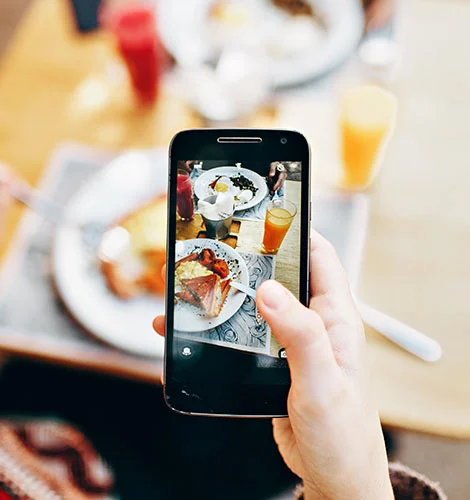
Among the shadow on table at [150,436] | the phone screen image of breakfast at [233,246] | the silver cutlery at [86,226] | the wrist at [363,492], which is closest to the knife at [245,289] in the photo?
the phone screen image of breakfast at [233,246]

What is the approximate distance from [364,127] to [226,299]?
0.45 m

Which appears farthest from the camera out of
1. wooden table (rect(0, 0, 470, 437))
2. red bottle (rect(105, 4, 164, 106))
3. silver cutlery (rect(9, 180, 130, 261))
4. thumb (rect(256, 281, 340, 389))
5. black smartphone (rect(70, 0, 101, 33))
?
black smartphone (rect(70, 0, 101, 33))

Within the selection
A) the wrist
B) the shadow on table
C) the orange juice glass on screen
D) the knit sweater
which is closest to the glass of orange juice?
the wrist

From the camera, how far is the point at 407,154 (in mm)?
1017

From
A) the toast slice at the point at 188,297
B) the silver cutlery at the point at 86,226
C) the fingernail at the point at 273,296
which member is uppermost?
the fingernail at the point at 273,296

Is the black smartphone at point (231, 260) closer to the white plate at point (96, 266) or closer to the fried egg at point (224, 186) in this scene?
the fried egg at point (224, 186)

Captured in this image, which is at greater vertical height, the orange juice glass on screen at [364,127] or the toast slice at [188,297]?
the orange juice glass on screen at [364,127]

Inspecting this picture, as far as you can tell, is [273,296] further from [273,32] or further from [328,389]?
[273,32]

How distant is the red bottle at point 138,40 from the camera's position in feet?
3.38

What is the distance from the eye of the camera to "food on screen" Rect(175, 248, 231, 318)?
606mm

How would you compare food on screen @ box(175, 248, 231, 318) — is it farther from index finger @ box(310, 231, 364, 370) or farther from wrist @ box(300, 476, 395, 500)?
wrist @ box(300, 476, 395, 500)

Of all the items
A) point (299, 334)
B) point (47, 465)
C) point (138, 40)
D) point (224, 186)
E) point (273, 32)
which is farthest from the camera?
point (273, 32)

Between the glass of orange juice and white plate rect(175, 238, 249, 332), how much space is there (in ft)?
0.11

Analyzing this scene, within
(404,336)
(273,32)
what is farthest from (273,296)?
(273,32)
